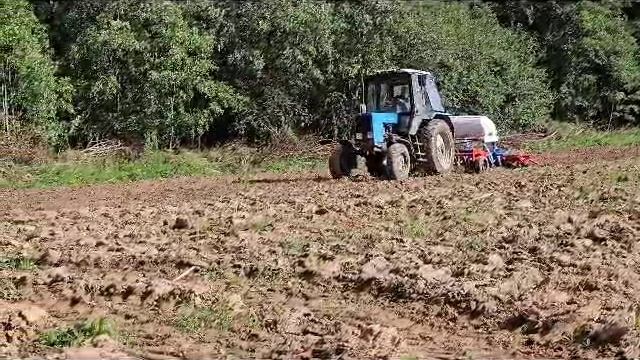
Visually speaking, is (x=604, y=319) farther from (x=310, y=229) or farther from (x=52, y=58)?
(x=52, y=58)

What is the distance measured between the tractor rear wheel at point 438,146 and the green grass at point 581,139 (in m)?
7.11

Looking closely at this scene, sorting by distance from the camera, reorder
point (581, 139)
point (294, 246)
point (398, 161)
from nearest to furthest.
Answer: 1. point (294, 246)
2. point (398, 161)
3. point (581, 139)

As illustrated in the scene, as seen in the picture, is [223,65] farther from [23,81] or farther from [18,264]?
[18,264]

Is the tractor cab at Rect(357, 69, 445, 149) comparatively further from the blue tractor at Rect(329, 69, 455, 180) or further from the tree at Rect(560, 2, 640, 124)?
the tree at Rect(560, 2, 640, 124)

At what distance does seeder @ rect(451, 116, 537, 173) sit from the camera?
41.7 feet

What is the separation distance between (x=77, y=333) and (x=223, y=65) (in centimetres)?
1445

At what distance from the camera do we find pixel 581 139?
20.5m

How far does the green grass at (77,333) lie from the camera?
401cm

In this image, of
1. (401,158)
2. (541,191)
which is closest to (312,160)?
(401,158)

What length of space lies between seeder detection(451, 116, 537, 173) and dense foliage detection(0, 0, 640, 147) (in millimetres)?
5009

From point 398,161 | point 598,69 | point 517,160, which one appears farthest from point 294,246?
point 598,69

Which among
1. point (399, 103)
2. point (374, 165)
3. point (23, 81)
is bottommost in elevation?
point (374, 165)

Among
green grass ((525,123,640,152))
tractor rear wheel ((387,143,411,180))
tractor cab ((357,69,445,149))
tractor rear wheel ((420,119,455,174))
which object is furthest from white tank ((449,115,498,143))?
green grass ((525,123,640,152))

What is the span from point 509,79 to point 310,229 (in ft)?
49.9
